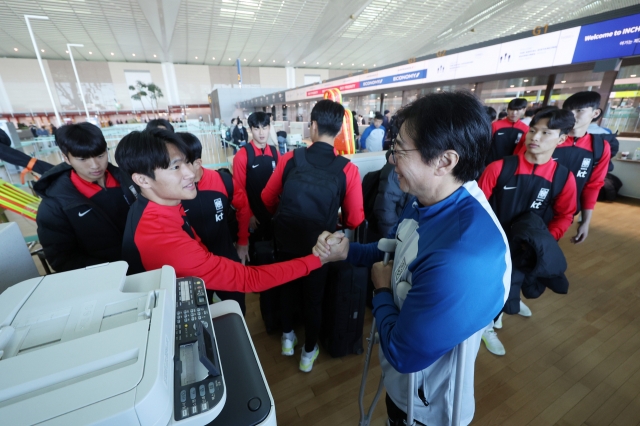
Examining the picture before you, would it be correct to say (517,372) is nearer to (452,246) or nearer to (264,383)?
(452,246)

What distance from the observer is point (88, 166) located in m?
1.64

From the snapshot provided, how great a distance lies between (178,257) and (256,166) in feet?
5.51

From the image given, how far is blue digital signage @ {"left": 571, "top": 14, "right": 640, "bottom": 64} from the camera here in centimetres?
326

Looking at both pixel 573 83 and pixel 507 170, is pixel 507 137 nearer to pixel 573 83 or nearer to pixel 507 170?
pixel 507 170

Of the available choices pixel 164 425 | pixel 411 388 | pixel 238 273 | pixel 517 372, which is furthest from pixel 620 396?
pixel 164 425

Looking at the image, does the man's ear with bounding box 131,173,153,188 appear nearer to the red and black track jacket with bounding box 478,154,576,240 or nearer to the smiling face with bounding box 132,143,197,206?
the smiling face with bounding box 132,143,197,206

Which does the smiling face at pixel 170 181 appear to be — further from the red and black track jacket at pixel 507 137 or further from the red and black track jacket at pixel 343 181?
the red and black track jacket at pixel 507 137

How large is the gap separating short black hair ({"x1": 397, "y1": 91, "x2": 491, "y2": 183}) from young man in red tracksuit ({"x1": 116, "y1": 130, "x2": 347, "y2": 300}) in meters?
0.79

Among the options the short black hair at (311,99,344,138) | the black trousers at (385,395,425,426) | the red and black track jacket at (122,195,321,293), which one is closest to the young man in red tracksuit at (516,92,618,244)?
the short black hair at (311,99,344,138)

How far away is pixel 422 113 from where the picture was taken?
781mm

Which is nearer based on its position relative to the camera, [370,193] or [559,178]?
[559,178]

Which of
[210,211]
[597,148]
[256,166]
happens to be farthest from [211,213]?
[597,148]

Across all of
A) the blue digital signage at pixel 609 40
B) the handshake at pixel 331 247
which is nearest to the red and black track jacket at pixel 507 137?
the blue digital signage at pixel 609 40

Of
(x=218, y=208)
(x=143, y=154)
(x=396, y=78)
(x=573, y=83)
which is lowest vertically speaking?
(x=218, y=208)
